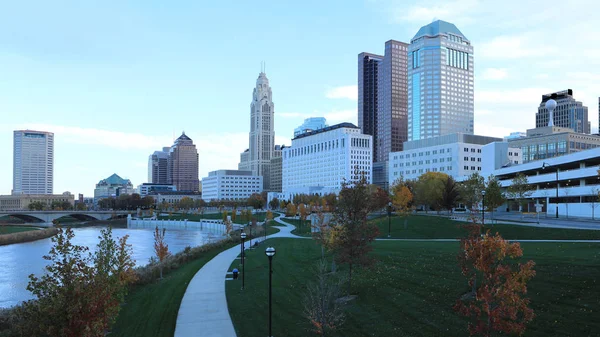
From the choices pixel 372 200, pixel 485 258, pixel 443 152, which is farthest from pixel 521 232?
pixel 443 152

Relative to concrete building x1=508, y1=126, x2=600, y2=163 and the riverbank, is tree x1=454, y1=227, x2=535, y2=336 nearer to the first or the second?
the riverbank

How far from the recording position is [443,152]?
14038 cm

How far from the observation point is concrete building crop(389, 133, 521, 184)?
13650cm

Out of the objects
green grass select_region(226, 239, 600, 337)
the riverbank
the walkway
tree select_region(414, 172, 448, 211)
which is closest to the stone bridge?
the riverbank

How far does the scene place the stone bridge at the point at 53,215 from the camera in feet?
442

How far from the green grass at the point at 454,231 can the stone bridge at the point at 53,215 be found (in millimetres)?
112950

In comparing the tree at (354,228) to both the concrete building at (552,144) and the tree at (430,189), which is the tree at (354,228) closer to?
the tree at (430,189)

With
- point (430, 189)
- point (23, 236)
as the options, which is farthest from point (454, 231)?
point (23, 236)

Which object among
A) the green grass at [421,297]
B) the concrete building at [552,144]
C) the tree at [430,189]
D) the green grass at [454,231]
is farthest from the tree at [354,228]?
the concrete building at [552,144]

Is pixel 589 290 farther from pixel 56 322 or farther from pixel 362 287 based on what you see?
pixel 56 322

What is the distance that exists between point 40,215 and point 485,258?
492 feet

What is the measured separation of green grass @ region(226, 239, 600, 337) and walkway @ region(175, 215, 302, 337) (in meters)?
0.65

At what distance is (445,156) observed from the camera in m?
140

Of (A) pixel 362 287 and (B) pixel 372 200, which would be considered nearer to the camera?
(A) pixel 362 287
